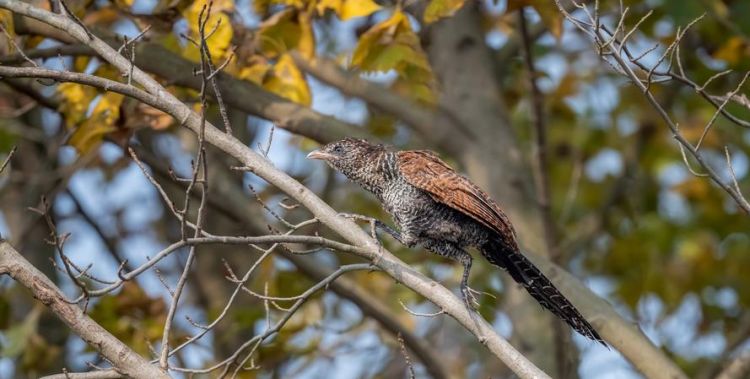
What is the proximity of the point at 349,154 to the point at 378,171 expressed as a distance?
0.69 ft

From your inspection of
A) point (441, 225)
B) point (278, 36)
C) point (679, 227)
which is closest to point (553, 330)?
point (441, 225)

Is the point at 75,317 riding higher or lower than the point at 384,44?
lower

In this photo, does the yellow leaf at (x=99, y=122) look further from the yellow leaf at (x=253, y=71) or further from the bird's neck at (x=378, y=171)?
the bird's neck at (x=378, y=171)

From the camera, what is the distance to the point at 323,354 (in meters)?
8.20

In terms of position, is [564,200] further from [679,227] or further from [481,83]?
[481,83]

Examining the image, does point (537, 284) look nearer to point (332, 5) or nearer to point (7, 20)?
point (332, 5)

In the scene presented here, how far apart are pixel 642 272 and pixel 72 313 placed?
697 centimetres

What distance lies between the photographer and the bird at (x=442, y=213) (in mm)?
5055

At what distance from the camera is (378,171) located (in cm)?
545

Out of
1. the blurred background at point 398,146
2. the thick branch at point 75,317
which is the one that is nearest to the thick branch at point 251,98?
the blurred background at point 398,146

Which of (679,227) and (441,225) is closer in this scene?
(441,225)

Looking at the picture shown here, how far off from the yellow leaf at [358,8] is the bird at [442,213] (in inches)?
28.9

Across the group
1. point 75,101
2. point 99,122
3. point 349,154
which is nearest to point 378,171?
point 349,154

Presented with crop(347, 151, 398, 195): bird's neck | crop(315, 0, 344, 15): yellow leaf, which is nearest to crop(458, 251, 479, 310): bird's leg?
crop(347, 151, 398, 195): bird's neck
